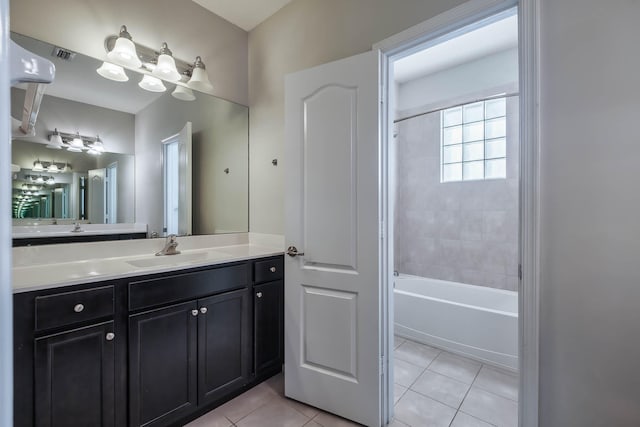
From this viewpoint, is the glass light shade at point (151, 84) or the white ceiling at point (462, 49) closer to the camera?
the glass light shade at point (151, 84)

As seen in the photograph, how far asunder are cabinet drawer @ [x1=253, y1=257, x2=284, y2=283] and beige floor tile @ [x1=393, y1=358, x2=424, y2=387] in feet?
3.76

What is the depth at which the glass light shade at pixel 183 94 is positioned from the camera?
6.97ft

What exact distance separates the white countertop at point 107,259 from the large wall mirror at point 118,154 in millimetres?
148

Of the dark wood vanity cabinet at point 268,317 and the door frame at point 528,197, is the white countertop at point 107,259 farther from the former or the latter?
the door frame at point 528,197

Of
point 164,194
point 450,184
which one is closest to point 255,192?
point 164,194

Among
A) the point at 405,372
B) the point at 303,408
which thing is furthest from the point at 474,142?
the point at 303,408

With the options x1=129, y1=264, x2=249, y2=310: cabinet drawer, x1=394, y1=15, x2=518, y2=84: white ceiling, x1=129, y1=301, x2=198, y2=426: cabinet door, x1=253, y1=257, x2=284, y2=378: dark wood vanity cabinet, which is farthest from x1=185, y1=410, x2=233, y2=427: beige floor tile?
x1=394, y1=15, x2=518, y2=84: white ceiling

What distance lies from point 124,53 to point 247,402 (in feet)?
7.78

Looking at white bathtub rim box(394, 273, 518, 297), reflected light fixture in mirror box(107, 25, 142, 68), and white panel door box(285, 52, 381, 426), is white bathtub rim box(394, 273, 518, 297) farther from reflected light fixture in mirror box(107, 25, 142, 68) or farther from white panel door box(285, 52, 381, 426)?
reflected light fixture in mirror box(107, 25, 142, 68)

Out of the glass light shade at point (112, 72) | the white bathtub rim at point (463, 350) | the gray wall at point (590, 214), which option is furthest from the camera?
the white bathtub rim at point (463, 350)

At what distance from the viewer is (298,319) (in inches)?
72.5

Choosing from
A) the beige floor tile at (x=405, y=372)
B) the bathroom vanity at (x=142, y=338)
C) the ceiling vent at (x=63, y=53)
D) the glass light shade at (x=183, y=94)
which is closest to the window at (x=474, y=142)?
the beige floor tile at (x=405, y=372)

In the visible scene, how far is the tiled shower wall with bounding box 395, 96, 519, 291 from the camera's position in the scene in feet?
9.25

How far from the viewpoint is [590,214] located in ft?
3.64
